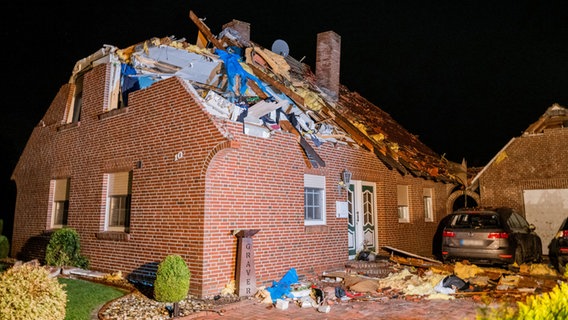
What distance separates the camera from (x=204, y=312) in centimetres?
666

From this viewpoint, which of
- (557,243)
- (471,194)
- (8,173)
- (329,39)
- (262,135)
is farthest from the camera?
(8,173)

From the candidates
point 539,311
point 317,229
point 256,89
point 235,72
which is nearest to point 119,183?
point 235,72

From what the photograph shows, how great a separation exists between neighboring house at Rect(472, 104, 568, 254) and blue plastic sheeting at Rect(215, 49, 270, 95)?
11.5 meters

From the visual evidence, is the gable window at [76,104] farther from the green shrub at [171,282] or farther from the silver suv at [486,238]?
the silver suv at [486,238]

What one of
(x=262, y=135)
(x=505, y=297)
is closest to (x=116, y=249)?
(x=262, y=135)

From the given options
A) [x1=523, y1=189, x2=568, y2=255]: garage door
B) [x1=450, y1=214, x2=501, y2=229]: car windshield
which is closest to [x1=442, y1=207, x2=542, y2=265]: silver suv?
[x1=450, y1=214, x2=501, y2=229]: car windshield

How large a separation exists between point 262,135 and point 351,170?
3714 millimetres

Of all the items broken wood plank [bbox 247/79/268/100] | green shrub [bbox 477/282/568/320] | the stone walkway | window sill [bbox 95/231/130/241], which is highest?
broken wood plank [bbox 247/79/268/100]

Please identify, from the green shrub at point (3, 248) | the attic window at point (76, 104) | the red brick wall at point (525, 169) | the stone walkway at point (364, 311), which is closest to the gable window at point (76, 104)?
the attic window at point (76, 104)

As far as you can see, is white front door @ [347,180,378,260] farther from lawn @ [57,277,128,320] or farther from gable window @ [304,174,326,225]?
lawn @ [57,277,128,320]

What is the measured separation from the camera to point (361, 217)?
12.5 meters

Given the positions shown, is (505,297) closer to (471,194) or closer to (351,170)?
(351,170)

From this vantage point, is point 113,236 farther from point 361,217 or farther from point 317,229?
point 361,217

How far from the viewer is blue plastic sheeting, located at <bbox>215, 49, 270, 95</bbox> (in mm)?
10297
